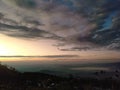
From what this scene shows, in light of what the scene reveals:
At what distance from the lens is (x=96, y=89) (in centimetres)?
2975

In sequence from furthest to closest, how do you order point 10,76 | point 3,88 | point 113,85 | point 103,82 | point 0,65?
1. point 0,65
2. point 10,76
3. point 103,82
4. point 113,85
5. point 3,88

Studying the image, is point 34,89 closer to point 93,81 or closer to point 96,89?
point 96,89

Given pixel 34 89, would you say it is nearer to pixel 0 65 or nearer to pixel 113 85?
pixel 113 85

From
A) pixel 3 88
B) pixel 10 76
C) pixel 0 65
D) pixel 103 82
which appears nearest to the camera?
pixel 3 88

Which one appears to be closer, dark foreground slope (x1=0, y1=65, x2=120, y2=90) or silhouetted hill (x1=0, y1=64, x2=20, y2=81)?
dark foreground slope (x1=0, y1=65, x2=120, y2=90)

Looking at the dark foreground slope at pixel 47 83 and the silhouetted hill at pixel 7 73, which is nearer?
the dark foreground slope at pixel 47 83

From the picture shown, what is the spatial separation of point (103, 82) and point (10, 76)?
14674 millimetres

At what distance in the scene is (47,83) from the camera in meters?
34.9

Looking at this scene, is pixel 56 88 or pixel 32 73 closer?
pixel 56 88

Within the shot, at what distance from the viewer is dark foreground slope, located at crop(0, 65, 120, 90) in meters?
30.4

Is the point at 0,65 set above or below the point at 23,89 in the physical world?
above

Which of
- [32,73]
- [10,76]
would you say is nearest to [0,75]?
[10,76]

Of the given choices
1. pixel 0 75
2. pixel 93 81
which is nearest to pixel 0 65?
pixel 0 75

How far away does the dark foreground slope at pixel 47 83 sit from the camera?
30388 millimetres
